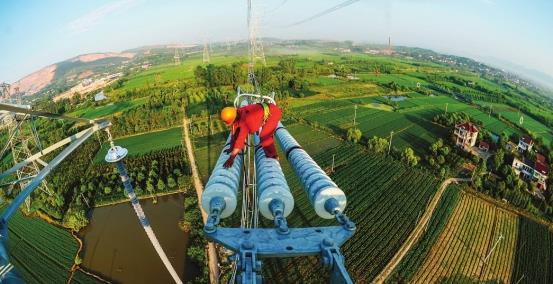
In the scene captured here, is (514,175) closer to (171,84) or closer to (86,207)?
(86,207)

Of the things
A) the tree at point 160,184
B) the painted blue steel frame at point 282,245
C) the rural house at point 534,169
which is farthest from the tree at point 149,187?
the rural house at point 534,169

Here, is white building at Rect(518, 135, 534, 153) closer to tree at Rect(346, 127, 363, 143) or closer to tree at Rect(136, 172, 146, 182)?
tree at Rect(346, 127, 363, 143)

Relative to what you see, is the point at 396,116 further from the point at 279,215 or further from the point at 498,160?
the point at 279,215

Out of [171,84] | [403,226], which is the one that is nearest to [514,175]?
[403,226]

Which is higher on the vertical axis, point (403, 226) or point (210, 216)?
point (210, 216)

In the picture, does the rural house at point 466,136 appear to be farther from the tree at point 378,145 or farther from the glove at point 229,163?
the glove at point 229,163

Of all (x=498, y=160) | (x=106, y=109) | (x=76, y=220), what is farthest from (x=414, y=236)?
(x=106, y=109)

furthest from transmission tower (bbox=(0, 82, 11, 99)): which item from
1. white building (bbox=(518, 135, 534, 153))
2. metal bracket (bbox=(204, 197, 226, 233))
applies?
white building (bbox=(518, 135, 534, 153))
